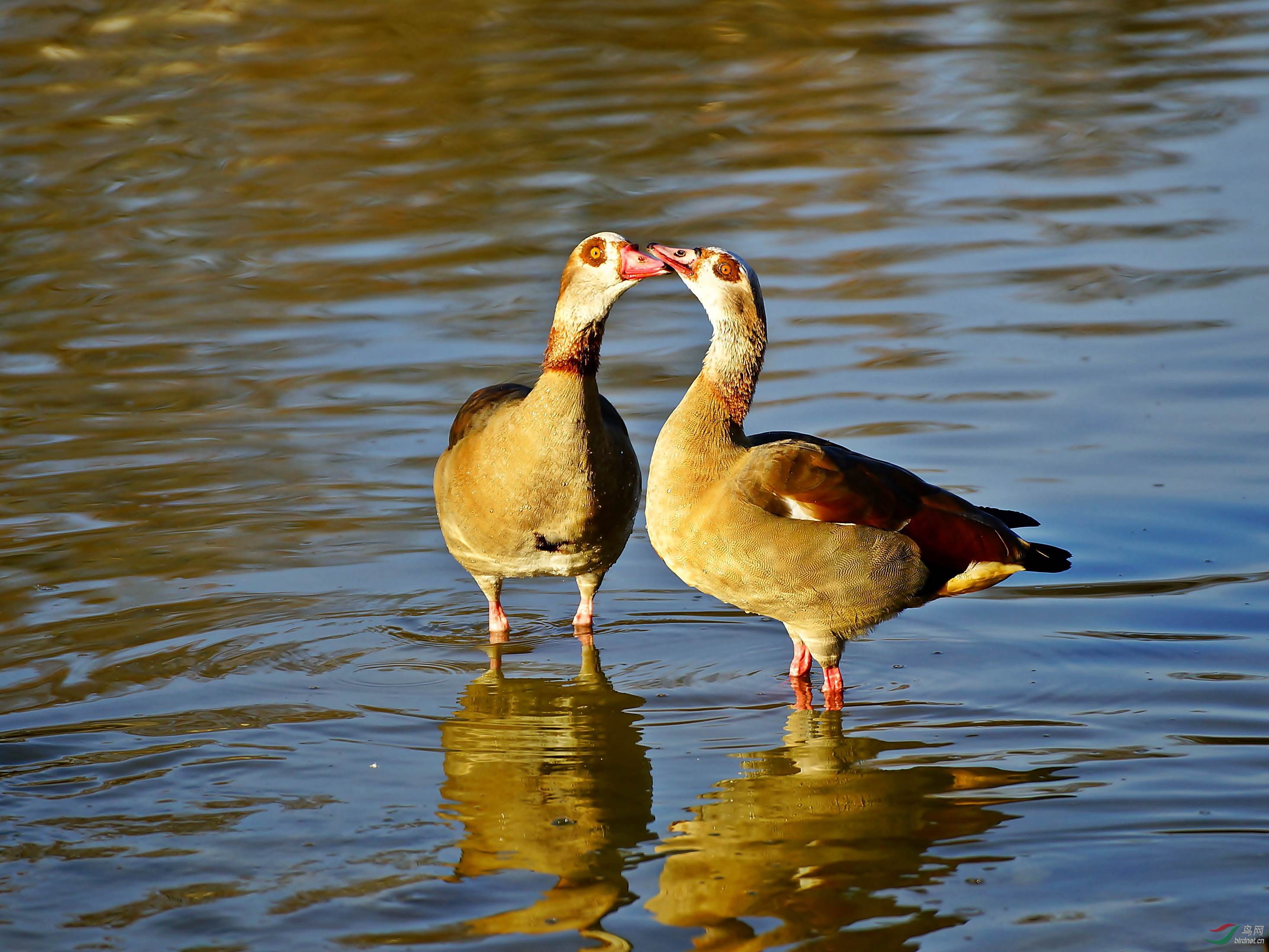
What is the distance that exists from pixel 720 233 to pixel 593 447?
693cm

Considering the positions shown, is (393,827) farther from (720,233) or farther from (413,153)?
(413,153)

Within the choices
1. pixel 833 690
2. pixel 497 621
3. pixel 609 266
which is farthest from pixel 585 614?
pixel 609 266

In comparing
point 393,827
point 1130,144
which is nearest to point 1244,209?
point 1130,144

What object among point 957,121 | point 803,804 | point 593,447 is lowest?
point 803,804

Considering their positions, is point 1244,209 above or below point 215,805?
above

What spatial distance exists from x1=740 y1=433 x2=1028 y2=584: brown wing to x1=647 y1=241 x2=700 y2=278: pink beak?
81cm

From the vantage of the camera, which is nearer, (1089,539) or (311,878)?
(311,878)

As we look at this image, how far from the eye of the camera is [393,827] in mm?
5566

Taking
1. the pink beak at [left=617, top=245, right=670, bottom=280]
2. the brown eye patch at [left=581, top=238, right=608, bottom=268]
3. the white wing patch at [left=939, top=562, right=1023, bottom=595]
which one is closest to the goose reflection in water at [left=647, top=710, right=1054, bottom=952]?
the white wing patch at [left=939, top=562, right=1023, bottom=595]

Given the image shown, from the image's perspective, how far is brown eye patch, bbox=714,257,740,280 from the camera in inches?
259

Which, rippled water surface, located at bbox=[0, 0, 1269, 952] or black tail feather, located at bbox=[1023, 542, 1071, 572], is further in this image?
black tail feather, located at bbox=[1023, 542, 1071, 572]

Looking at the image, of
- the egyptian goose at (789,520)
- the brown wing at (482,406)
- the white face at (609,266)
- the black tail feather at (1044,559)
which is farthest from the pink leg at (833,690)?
the brown wing at (482,406)

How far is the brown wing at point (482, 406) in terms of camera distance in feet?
25.2

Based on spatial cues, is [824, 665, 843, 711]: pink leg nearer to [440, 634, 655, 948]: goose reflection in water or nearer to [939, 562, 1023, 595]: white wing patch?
[939, 562, 1023, 595]: white wing patch
